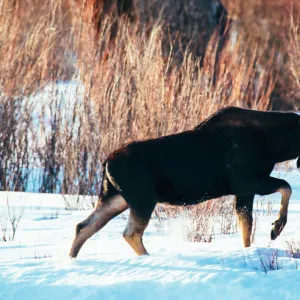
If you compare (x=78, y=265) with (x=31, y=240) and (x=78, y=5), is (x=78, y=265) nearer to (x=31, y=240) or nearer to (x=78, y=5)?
(x=31, y=240)

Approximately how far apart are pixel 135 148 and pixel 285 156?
1.19 metres

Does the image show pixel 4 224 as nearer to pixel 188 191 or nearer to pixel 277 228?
pixel 188 191

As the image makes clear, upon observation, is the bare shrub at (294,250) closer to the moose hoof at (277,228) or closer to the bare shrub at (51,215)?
the moose hoof at (277,228)

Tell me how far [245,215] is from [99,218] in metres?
1.19

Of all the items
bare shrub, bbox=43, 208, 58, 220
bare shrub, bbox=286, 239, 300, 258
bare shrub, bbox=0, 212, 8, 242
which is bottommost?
bare shrub, bbox=43, 208, 58, 220

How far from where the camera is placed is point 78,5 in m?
14.7

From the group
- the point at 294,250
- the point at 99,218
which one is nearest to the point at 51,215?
the point at 99,218

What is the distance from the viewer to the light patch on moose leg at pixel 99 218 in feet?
20.8

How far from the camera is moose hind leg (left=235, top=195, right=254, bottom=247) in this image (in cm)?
668

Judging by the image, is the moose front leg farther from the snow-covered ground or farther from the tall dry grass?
the tall dry grass

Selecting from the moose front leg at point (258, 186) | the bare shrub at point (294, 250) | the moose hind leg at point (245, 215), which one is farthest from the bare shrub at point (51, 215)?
the bare shrub at point (294, 250)

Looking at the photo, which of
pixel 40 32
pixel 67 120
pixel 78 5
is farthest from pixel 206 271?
pixel 78 5

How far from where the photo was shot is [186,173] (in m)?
6.32

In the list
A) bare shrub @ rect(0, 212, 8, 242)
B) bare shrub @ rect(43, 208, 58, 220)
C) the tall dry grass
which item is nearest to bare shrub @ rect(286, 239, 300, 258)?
bare shrub @ rect(0, 212, 8, 242)
